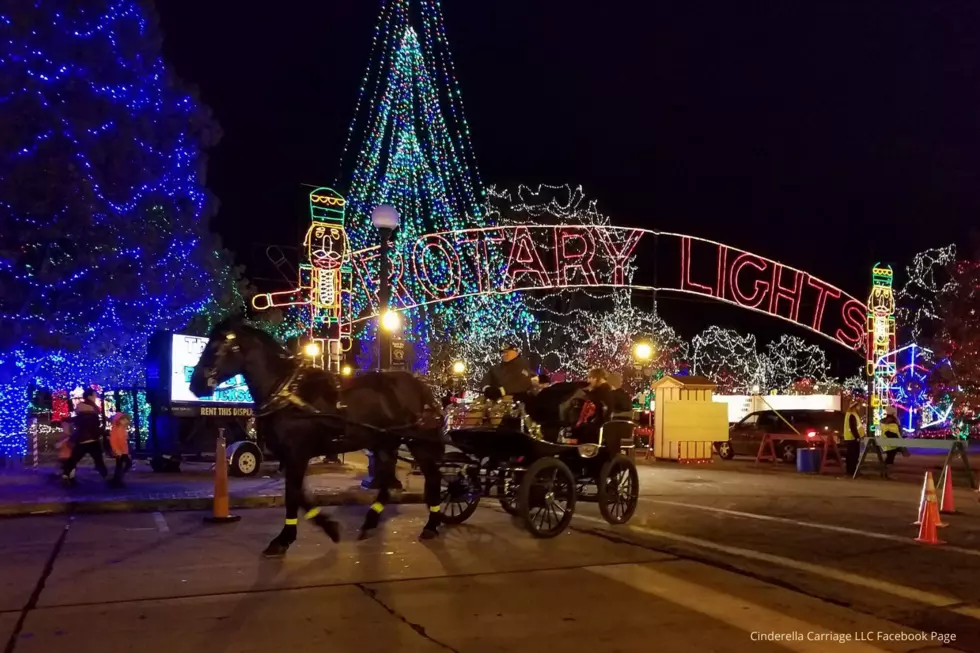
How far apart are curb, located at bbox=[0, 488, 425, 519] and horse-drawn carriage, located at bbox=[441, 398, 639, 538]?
85.6 inches

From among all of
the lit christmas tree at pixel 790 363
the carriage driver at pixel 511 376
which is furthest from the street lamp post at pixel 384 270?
the lit christmas tree at pixel 790 363

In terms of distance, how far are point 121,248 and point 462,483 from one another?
40.2ft

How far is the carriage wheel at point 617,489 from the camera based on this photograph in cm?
991

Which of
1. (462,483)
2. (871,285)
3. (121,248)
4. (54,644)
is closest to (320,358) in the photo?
(121,248)

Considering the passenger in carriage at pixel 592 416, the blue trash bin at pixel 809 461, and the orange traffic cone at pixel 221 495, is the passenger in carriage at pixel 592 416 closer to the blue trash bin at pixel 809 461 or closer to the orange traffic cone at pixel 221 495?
the orange traffic cone at pixel 221 495

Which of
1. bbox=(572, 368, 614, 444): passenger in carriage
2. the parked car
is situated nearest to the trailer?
A: bbox=(572, 368, 614, 444): passenger in carriage

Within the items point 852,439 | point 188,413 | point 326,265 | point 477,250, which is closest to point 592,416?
point 188,413

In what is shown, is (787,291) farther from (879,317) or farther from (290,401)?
(290,401)

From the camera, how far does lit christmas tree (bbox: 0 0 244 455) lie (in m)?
16.8

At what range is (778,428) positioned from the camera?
25.3 m

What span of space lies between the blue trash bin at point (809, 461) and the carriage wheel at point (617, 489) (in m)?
11.0

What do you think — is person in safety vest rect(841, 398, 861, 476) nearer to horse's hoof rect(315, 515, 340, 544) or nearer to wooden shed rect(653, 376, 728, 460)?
wooden shed rect(653, 376, 728, 460)

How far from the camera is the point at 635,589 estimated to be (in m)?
6.91

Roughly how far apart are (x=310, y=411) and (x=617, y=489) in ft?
13.1
